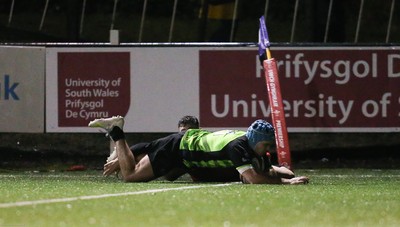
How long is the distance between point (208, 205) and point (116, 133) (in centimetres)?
399

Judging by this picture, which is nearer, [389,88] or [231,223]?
[231,223]

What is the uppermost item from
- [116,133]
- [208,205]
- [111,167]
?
[116,133]

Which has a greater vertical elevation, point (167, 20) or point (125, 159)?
point (167, 20)

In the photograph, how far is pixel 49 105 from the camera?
17.2 metres

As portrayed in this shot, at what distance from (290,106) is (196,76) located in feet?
4.45

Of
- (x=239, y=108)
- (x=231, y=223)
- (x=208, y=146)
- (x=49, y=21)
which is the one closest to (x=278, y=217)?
(x=231, y=223)

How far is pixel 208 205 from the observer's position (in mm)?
9867

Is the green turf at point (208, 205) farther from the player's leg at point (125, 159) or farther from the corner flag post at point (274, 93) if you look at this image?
the corner flag post at point (274, 93)

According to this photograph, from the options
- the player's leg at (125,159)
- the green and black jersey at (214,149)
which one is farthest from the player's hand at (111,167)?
the green and black jersey at (214,149)

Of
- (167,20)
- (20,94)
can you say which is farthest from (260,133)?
(167,20)

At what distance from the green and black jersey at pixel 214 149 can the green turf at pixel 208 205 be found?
1.26ft

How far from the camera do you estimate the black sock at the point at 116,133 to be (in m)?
13.7

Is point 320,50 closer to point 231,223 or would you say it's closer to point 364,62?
point 364,62

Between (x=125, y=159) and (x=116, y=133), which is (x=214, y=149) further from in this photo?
(x=116, y=133)
